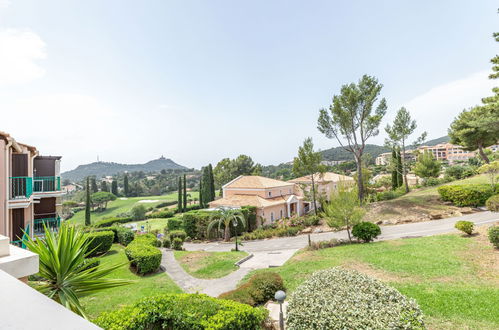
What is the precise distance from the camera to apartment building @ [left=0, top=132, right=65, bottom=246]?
31.9 ft

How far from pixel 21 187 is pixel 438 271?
724 inches

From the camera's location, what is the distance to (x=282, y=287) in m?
9.61

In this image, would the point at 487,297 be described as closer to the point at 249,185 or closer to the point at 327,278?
the point at 327,278

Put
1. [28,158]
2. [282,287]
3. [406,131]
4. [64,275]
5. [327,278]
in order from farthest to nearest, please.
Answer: [406,131] → [28,158] → [282,287] → [327,278] → [64,275]

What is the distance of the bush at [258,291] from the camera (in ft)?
28.0

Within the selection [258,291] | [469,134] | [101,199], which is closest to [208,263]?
[258,291]

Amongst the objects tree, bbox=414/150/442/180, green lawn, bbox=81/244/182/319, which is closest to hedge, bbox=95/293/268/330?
green lawn, bbox=81/244/182/319

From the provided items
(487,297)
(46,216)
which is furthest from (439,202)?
(46,216)

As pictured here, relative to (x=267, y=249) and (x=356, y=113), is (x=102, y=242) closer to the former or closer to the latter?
(x=267, y=249)

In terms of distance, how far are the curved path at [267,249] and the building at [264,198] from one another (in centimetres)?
715

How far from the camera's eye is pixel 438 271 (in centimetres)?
977

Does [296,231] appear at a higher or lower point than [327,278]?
lower

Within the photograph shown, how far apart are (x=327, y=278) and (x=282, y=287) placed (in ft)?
11.3

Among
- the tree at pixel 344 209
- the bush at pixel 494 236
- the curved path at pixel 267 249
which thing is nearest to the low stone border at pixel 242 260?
the curved path at pixel 267 249
